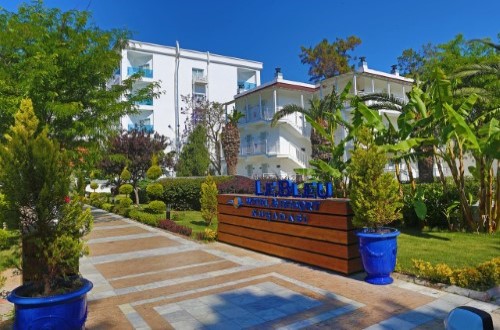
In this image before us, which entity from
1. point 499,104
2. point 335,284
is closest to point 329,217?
point 335,284

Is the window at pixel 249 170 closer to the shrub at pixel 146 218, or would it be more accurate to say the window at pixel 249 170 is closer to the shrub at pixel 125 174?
the shrub at pixel 125 174

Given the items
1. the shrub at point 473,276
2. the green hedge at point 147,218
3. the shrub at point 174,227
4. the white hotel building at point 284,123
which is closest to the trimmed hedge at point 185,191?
the green hedge at point 147,218

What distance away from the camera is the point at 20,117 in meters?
4.67

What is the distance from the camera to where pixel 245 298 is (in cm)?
626

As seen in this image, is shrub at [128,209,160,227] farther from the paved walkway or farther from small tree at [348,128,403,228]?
small tree at [348,128,403,228]

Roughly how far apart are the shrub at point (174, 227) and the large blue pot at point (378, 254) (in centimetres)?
730

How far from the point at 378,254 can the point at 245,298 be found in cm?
234

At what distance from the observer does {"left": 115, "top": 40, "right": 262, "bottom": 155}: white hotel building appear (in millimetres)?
40406

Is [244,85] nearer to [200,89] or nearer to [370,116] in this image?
[200,89]

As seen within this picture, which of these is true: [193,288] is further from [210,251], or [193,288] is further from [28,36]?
[28,36]

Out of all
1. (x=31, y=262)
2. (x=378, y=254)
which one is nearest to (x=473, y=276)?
(x=378, y=254)

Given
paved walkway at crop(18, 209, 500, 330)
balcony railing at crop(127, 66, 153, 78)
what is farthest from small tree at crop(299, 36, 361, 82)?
paved walkway at crop(18, 209, 500, 330)

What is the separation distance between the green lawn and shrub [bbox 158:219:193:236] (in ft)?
21.6

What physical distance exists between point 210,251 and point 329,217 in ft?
12.7
